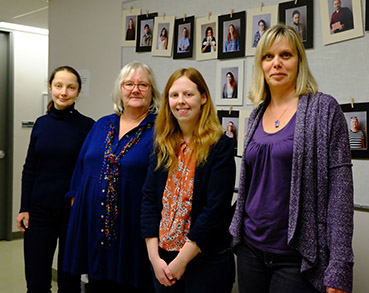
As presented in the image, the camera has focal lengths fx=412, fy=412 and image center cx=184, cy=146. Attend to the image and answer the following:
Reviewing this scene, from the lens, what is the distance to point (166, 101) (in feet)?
5.51

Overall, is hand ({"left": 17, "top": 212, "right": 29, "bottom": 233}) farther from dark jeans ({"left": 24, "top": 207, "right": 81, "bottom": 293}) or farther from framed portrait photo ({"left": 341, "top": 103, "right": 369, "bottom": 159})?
framed portrait photo ({"left": 341, "top": 103, "right": 369, "bottom": 159})

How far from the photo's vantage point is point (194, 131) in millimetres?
1616

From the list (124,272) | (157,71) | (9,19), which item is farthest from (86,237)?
(9,19)

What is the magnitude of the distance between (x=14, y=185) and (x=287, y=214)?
3.90 metres

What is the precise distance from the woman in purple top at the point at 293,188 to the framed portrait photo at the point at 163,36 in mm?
1204

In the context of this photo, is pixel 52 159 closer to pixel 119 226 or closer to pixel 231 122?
pixel 119 226

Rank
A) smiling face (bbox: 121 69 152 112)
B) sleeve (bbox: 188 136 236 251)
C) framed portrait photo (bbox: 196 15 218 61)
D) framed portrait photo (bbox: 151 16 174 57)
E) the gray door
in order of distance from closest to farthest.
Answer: sleeve (bbox: 188 136 236 251) < smiling face (bbox: 121 69 152 112) < framed portrait photo (bbox: 196 15 218 61) < framed portrait photo (bbox: 151 16 174 57) < the gray door

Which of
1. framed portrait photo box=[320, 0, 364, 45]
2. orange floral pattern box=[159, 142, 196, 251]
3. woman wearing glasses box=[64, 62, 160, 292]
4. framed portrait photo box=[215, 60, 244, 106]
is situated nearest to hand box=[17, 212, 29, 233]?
woman wearing glasses box=[64, 62, 160, 292]

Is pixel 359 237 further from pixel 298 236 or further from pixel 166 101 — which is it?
pixel 166 101

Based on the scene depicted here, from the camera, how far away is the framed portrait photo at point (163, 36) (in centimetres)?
250

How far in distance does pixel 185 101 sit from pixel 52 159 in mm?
921

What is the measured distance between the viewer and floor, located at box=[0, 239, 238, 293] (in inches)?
126

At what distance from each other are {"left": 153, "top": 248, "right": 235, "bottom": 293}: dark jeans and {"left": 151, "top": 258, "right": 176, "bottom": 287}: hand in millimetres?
40

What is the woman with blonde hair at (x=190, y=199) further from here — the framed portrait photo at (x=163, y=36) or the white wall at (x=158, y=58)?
the framed portrait photo at (x=163, y=36)
